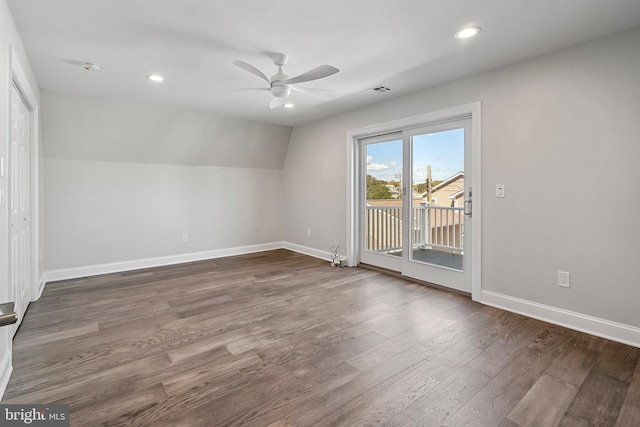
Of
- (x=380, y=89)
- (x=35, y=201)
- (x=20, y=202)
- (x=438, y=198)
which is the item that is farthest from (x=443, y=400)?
(x=35, y=201)

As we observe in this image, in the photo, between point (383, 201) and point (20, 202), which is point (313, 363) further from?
point (20, 202)

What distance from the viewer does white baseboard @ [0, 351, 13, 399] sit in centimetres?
186

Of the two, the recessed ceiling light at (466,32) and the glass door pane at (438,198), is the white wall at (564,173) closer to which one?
the glass door pane at (438,198)

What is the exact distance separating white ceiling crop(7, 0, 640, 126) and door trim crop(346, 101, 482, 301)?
1.26 feet

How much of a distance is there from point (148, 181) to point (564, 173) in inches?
208

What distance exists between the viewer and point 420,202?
409cm

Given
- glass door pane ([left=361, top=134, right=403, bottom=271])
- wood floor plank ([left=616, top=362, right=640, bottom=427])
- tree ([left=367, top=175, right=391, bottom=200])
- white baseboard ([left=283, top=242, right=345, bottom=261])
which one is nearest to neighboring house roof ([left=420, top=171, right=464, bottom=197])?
glass door pane ([left=361, top=134, right=403, bottom=271])

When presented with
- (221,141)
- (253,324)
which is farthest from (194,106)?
(253,324)

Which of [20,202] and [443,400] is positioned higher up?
[20,202]

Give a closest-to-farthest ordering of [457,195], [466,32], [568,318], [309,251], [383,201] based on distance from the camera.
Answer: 1. [466,32]
2. [568,318]
3. [457,195]
4. [383,201]
5. [309,251]

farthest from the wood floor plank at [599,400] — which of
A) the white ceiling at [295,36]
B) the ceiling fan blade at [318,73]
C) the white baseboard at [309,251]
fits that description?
the white baseboard at [309,251]

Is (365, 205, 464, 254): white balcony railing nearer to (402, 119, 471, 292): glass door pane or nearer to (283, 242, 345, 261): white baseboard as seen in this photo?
(402, 119, 471, 292): glass door pane

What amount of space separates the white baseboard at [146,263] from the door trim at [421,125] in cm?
209

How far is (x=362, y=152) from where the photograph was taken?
488 cm
